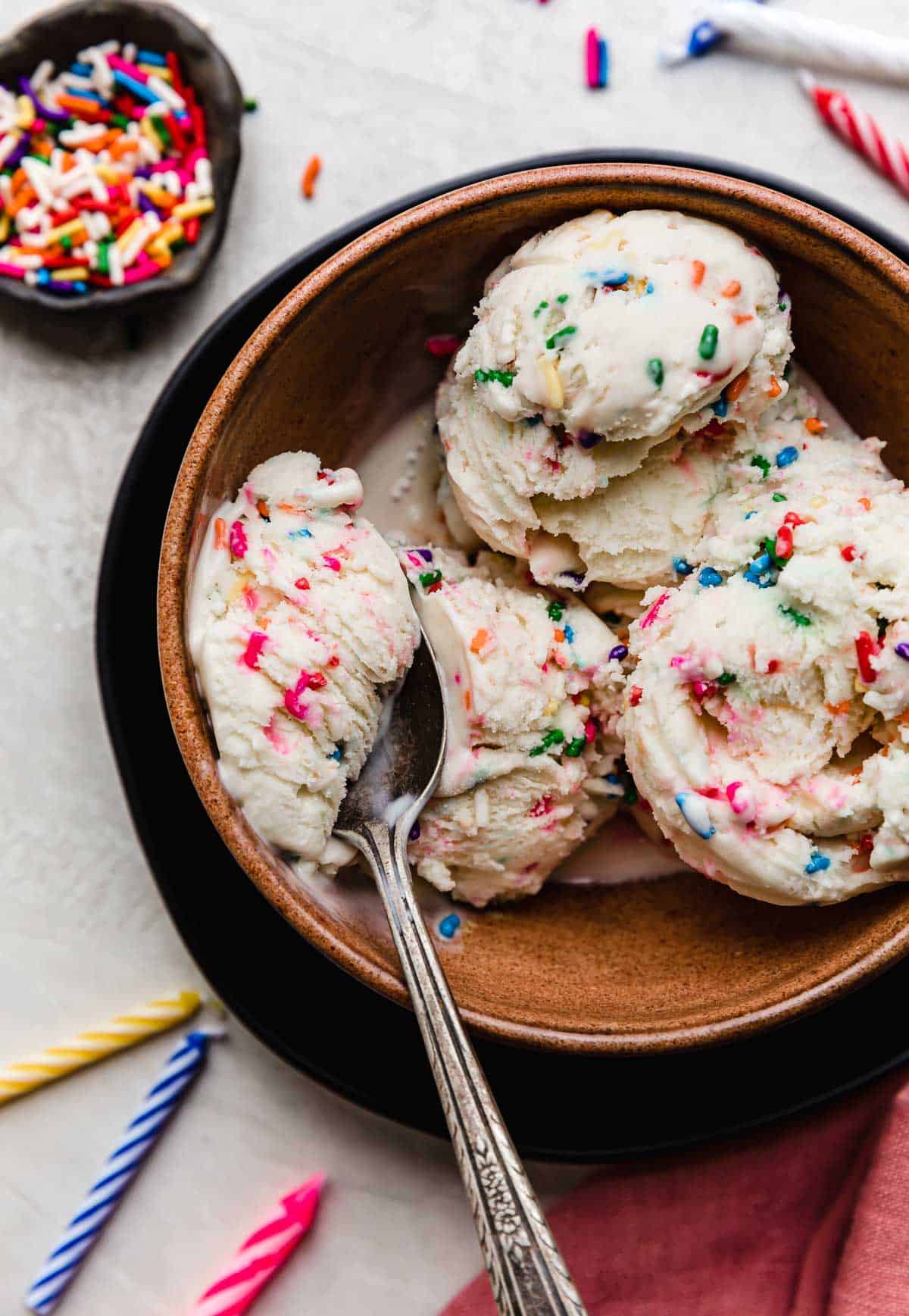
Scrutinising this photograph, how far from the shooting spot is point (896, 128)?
172cm

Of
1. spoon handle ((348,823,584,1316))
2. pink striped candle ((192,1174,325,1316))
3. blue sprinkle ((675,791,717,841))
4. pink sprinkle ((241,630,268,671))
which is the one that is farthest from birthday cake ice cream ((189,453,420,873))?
pink striped candle ((192,1174,325,1316))

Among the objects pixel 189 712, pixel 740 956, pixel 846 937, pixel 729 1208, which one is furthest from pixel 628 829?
pixel 189 712

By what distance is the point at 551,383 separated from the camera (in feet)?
4.29

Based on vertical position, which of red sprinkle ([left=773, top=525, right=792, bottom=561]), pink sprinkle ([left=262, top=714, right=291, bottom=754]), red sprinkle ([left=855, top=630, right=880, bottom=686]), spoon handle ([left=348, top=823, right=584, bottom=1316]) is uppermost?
red sprinkle ([left=773, top=525, right=792, bottom=561])

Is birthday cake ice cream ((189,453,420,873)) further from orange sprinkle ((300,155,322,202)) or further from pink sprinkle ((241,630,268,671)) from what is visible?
orange sprinkle ((300,155,322,202))

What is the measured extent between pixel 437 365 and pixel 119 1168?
4.23 ft

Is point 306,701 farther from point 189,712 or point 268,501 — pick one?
point 268,501

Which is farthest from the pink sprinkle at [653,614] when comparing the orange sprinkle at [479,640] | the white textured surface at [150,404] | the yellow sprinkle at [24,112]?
the yellow sprinkle at [24,112]

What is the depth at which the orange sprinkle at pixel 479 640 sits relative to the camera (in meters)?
1.38

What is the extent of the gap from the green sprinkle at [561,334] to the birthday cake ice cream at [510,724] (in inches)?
12.6

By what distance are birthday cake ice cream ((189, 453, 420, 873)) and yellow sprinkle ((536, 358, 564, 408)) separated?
276mm

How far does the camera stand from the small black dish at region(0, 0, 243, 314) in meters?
1.61

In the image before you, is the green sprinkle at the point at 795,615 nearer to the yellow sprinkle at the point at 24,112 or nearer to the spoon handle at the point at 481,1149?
the spoon handle at the point at 481,1149

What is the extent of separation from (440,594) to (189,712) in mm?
348
